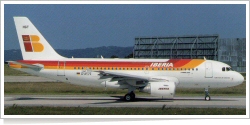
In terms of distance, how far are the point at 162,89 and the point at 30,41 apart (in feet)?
34.9

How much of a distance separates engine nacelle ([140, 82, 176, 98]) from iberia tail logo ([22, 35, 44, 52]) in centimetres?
898

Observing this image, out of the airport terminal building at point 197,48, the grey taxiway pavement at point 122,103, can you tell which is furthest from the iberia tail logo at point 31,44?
the airport terminal building at point 197,48

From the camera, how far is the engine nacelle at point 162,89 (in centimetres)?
2661

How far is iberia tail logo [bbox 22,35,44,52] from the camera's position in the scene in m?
29.6

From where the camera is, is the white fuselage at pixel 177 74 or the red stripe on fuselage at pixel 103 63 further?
the red stripe on fuselage at pixel 103 63

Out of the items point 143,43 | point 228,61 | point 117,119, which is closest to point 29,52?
point 117,119

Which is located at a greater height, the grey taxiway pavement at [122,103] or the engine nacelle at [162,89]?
the engine nacelle at [162,89]

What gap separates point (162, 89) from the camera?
26.7 metres

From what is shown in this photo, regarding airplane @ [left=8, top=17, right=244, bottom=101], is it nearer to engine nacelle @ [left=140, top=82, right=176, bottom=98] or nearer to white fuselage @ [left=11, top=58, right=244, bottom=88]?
white fuselage @ [left=11, top=58, right=244, bottom=88]

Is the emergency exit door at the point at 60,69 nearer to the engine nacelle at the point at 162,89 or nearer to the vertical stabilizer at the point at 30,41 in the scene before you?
the vertical stabilizer at the point at 30,41

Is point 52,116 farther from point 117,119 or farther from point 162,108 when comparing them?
point 162,108

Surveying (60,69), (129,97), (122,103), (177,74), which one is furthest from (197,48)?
(122,103)

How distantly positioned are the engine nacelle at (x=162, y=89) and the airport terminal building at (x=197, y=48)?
4046 centimetres

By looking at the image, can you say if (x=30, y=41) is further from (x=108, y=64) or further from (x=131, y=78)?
(x=131, y=78)
